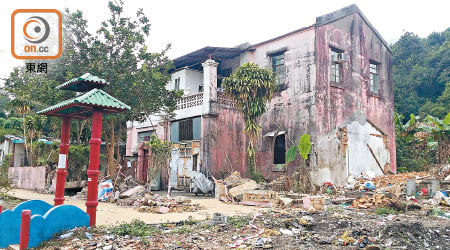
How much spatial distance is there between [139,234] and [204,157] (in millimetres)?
10072

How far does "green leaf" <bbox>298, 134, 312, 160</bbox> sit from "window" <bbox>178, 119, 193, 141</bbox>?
5.60 meters

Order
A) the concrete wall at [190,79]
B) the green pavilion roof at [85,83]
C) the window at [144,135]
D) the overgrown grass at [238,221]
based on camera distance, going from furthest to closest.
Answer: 1. the window at [144,135]
2. the concrete wall at [190,79]
3. the green pavilion roof at [85,83]
4. the overgrown grass at [238,221]

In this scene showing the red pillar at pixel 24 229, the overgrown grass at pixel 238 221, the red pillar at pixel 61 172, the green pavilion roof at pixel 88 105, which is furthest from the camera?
the red pillar at pixel 61 172

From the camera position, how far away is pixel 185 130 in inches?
725

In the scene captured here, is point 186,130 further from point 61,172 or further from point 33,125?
point 61,172

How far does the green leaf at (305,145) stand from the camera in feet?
50.9

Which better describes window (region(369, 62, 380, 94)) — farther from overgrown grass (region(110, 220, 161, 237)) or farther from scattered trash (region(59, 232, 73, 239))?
scattered trash (region(59, 232, 73, 239))

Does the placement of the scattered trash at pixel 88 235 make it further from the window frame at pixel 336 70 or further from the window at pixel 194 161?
the window frame at pixel 336 70

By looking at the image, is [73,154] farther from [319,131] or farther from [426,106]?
[426,106]

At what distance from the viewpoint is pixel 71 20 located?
565 inches

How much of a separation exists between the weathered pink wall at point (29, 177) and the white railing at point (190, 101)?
23.9 ft

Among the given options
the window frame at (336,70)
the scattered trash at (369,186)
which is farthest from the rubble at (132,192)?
the window frame at (336,70)

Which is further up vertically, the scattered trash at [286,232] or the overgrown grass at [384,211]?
the scattered trash at [286,232]

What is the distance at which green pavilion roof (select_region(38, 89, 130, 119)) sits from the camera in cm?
771
